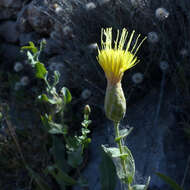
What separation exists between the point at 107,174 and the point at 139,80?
867mm

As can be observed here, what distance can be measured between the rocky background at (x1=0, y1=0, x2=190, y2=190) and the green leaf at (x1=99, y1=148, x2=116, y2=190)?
20 centimetres

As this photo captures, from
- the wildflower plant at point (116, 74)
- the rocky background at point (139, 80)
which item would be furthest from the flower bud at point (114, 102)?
the rocky background at point (139, 80)

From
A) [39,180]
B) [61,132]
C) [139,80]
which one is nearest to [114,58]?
[61,132]

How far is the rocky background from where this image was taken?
2340mm

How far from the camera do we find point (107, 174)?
83.4 inches

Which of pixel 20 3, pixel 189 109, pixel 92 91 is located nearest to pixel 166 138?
pixel 189 109

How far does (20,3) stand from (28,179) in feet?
9.09

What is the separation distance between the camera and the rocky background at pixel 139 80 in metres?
2.34

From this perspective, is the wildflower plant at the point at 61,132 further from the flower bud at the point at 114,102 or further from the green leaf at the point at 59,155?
the flower bud at the point at 114,102

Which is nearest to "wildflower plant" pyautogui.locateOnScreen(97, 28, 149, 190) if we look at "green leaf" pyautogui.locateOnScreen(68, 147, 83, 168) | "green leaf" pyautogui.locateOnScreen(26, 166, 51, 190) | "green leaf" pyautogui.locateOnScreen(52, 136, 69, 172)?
"green leaf" pyautogui.locateOnScreen(68, 147, 83, 168)

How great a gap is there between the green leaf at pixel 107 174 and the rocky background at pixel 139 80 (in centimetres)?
20

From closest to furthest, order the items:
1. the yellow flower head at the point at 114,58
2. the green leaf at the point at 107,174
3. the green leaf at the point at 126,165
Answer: the yellow flower head at the point at 114,58 < the green leaf at the point at 126,165 < the green leaf at the point at 107,174

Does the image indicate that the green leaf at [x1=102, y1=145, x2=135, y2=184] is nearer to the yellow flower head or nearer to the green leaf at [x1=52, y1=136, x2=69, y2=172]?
the yellow flower head

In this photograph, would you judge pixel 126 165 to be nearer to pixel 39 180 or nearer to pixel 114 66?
pixel 114 66
